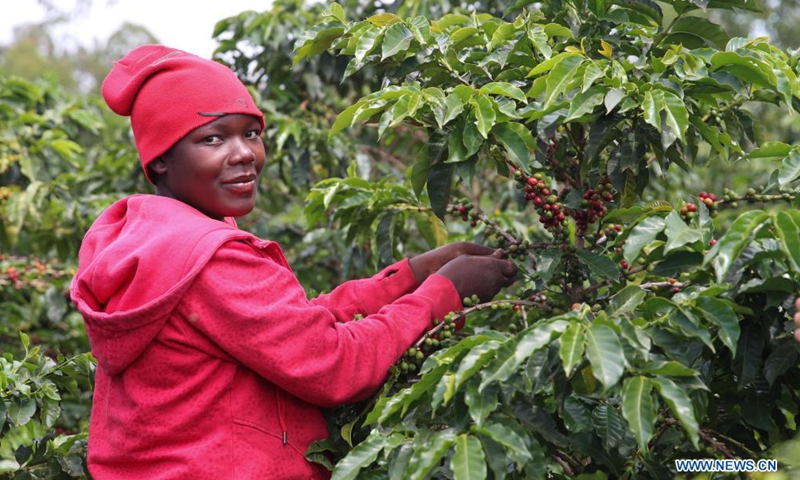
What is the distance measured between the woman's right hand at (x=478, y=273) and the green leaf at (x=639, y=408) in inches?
26.5

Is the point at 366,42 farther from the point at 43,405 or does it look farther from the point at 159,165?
the point at 43,405

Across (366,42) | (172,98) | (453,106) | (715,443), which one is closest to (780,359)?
(715,443)

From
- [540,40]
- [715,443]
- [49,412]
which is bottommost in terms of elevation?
[49,412]

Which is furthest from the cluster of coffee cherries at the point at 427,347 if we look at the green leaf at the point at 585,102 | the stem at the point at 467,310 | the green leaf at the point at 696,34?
the green leaf at the point at 696,34

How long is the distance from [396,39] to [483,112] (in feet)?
1.10

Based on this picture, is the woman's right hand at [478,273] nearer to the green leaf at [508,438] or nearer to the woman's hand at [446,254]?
the woman's hand at [446,254]

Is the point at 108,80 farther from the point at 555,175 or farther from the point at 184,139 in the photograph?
the point at 555,175

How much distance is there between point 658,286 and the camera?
2191 mm

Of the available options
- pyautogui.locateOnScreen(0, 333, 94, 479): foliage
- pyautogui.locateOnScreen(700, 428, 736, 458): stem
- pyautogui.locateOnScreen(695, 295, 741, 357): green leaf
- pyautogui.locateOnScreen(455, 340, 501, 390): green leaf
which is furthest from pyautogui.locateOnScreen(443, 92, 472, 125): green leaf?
pyautogui.locateOnScreen(0, 333, 94, 479): foliage

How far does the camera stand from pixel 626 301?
196 cm

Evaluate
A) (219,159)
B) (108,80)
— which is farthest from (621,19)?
(108,80)

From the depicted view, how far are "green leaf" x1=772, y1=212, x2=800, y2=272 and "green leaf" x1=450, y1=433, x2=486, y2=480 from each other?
25.5 inches

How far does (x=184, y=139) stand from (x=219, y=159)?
9cm

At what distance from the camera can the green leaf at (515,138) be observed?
6.88ft
